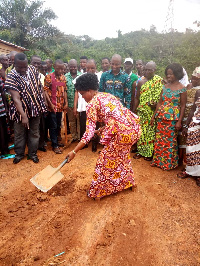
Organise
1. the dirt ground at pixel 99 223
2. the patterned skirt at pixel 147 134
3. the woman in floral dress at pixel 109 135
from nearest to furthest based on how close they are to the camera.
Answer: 1. the dirt ground at pixel 99 223
2. the woman in floral dress at pixel 109 135
3. the patterned skirt at pixel 147 134

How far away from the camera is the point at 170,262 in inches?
76.3

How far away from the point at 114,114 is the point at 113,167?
74 cm

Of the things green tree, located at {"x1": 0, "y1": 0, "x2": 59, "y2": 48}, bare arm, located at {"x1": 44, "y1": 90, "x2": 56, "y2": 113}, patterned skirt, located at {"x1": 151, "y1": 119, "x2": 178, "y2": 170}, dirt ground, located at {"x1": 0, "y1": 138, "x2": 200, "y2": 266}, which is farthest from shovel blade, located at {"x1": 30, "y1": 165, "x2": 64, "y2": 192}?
green tree, located at {"x1": 0, "y1": 0, "x2": 59, "y2": 48}

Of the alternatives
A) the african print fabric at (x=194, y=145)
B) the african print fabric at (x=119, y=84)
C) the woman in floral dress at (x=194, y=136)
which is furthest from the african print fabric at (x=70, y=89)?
the african print fabric at (x=194, y=145)

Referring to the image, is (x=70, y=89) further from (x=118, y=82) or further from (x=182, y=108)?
(x=182, y=108)

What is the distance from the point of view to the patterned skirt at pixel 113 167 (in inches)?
101

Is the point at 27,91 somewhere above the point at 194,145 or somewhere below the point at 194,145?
above

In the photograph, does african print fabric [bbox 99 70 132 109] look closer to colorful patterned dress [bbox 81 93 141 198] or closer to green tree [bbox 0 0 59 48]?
colorful patterned dress [bbox 81 93 141 198]

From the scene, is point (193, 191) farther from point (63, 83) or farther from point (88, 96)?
point (63, 83)

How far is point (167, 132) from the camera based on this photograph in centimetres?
360

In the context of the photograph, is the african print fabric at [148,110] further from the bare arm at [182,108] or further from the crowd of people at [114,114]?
the bare arm at [182,108]

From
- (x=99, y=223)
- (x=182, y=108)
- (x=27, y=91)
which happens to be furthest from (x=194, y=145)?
(x=27, y=91)

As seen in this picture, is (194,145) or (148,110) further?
(148,110)

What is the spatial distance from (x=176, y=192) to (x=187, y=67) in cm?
1728
